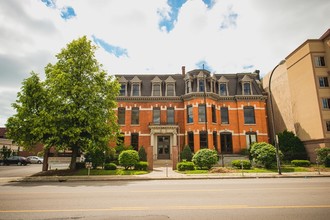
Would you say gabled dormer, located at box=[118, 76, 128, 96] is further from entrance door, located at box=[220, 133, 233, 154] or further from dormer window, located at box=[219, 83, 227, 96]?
entrance door, located at box=[220, 133, 233, 154]

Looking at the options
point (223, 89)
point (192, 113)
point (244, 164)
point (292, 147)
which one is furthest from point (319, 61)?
point (244, 164)

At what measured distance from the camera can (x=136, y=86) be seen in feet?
106

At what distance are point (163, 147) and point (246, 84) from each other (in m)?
16.9

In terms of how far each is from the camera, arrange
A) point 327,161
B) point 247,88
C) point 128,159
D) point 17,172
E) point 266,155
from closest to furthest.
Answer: point 266,155
point 128,159
point 327,161
point 17,172
point 247,88

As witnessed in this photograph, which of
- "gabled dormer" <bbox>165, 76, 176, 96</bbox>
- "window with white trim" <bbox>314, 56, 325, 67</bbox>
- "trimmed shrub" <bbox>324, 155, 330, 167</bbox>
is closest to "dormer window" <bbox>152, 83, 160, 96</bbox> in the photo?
"gabled dormer" <bbox>165, 76, 176, 96</bbox>

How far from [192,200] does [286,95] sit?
29949 millimetres

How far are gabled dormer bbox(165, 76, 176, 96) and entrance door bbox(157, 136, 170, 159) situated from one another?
7144mm

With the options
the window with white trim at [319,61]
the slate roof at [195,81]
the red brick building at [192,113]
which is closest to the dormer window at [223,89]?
the red brick building at [192,113]

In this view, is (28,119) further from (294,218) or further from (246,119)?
(246,119)

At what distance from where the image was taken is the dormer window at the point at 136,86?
105ft

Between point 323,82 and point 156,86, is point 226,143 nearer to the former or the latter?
point 156,86

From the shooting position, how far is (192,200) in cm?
765

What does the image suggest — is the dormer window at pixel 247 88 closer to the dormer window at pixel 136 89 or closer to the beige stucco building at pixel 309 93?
the beige stucco building at pixel 309 93

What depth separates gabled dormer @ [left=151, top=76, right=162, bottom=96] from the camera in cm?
3180
